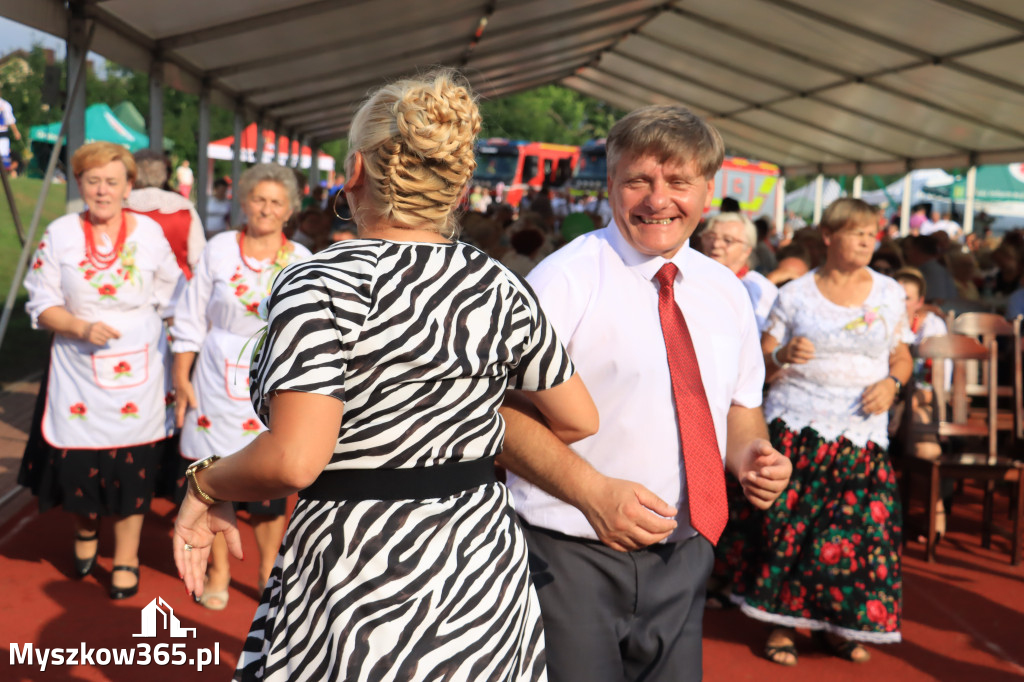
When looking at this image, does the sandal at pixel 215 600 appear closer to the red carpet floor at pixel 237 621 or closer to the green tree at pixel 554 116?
the red carpet floor at pixel 237 621

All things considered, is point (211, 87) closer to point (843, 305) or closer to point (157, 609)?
point (157, 609)

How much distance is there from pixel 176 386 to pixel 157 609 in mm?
1031

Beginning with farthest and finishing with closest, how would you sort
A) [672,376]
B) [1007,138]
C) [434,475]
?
[1007,138]
[672,376]
[434,475]

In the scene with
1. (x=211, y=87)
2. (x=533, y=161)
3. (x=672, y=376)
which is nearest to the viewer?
(x=672, y=376)

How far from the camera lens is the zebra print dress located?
5.16ft

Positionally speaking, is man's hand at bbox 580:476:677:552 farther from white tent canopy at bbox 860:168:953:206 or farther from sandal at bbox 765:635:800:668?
white tent canopy at bbox 860:168:953:206

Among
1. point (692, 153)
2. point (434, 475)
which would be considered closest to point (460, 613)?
point (434, 475)

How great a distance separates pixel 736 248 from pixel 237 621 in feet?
10.2

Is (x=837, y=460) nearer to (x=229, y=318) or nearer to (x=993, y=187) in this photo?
(x=229, y=318)

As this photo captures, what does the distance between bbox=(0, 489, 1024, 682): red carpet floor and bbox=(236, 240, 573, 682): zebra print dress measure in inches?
106

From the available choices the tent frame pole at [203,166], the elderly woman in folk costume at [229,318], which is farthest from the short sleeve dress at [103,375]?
the tent frame pole at [203,166]

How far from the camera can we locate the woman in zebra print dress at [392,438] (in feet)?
5.18

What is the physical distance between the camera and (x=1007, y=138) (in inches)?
492

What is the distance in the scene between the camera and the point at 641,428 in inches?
87.4
